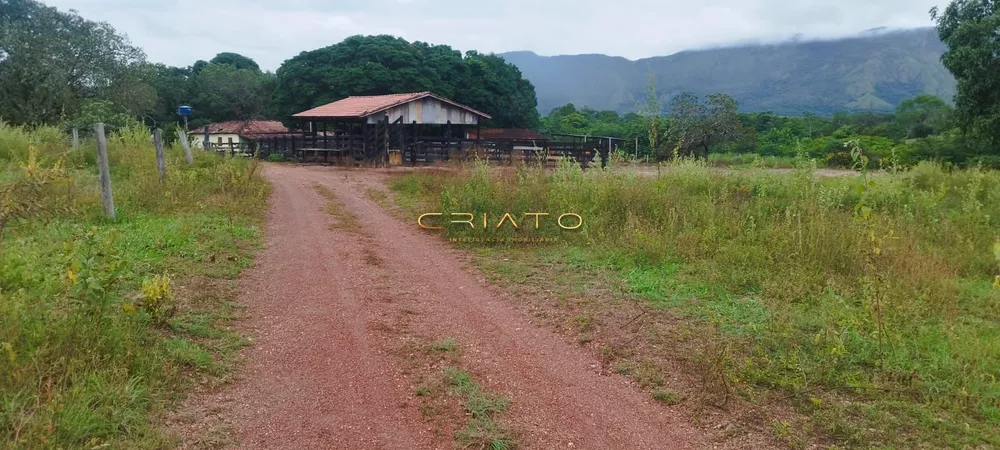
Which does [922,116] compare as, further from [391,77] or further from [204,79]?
[204,79]

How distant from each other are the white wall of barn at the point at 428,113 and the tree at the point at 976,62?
17416 mm

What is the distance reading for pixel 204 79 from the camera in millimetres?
47250

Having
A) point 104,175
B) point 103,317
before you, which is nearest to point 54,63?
point 104,175

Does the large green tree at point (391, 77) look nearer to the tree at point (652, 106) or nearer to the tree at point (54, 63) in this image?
the tree at point (54, 63)

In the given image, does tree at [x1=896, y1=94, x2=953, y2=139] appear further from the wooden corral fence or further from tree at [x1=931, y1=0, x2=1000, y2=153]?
the wooden corral fence

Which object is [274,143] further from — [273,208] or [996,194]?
[996,194]

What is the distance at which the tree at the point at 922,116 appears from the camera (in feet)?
112

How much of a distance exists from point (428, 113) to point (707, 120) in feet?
43.4

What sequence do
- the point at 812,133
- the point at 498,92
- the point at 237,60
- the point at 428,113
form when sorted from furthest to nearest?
the point at 237,60 < the point at 498,92 < the point at 812,133 < the point at 428,113

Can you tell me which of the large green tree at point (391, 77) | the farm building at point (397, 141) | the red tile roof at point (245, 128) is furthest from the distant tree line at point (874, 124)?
the red tile roof at point (245, 128)

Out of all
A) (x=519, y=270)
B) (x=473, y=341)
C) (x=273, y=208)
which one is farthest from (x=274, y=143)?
(x=473, y=341)

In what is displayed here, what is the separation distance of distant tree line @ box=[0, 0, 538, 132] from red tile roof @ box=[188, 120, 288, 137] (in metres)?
2.08

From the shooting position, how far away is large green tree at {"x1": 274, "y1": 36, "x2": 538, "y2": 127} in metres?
37.1

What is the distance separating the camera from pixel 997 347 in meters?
4.57
